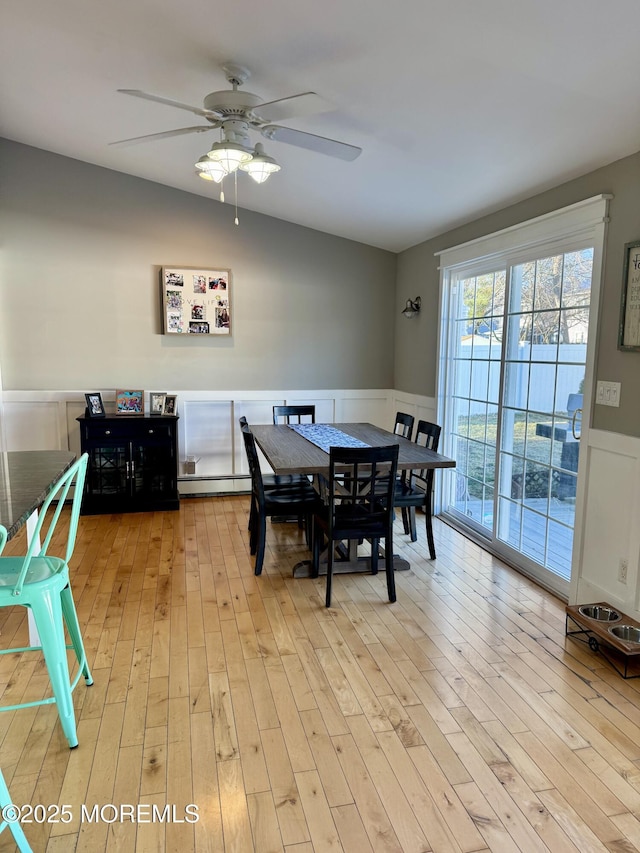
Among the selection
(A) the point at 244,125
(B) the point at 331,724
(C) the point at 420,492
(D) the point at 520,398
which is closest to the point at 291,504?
(C) the point at 420,492

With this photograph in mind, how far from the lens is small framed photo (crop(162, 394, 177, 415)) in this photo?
5047 millimetres

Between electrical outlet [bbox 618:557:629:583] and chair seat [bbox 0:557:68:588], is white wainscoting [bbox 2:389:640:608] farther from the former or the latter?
chair seat [bbox 0:557:68:588]

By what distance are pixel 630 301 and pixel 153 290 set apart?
3984 millimetres

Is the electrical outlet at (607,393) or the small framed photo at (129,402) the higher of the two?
the electrical outlet at (607,393)

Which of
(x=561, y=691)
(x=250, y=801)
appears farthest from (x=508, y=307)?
(x=250, y=801)

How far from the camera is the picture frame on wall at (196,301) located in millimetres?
5137

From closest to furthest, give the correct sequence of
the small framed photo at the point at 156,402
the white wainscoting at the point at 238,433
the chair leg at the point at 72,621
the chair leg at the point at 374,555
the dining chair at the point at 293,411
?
the chair leg at the point at 72,621 < the white wainscoting at the point at 238,433 < the chair leg at the point at 374,555 < the dining chair at the point at 293,411 < the small framed photo at the point at 156,402

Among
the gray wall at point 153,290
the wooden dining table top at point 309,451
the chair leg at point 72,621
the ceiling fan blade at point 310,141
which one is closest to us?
the chair leg at point 72,621

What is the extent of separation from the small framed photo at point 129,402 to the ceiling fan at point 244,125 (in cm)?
263

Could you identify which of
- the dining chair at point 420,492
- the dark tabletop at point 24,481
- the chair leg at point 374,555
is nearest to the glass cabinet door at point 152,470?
the dining chair at point 420,492

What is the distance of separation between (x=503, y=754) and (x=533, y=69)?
2658 mm

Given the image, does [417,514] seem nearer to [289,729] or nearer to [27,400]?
[289,729]

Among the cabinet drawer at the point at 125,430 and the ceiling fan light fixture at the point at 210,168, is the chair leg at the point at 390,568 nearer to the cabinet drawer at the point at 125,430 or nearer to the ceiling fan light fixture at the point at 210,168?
the ceiling fan light fixture at the point at 210,168

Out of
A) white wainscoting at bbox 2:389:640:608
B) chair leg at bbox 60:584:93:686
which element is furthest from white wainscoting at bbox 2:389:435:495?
chair leg at bbox 60:584:93:686
